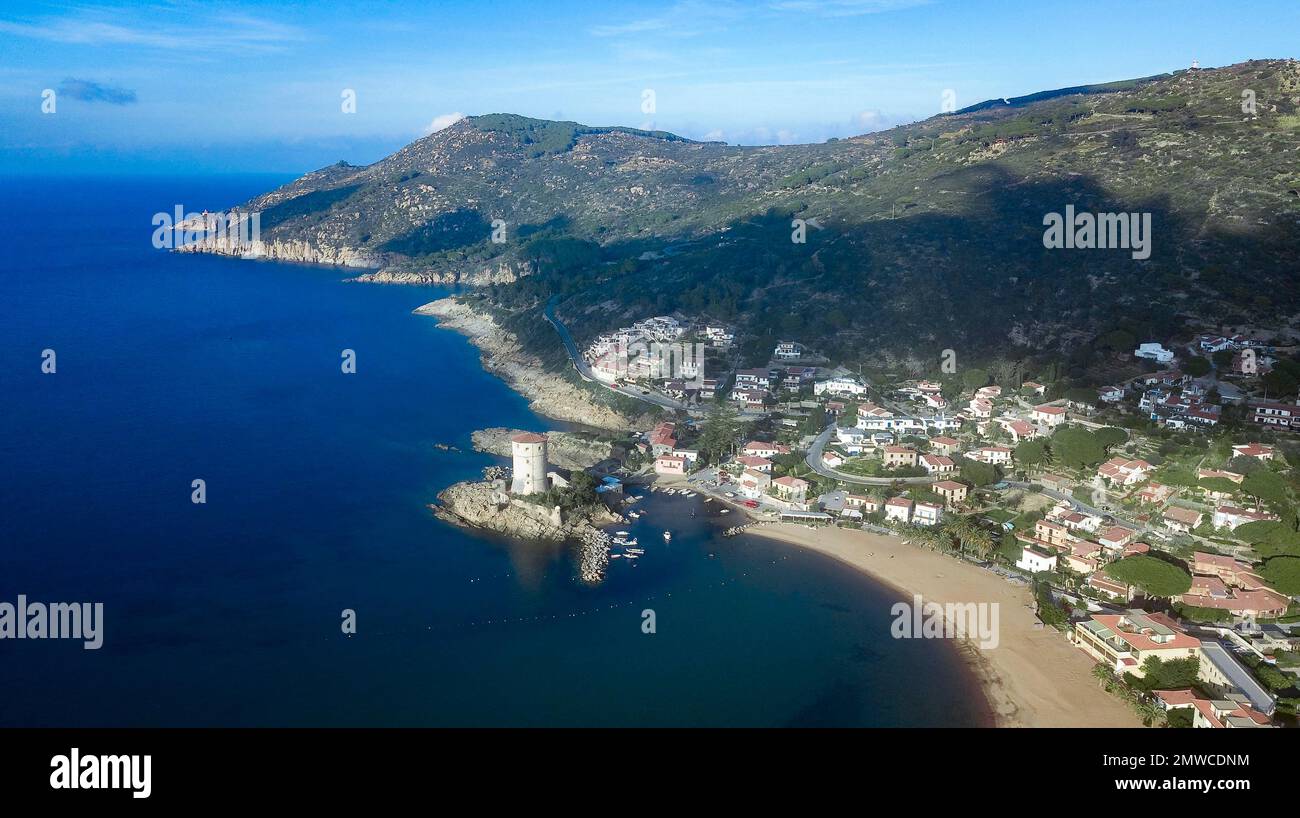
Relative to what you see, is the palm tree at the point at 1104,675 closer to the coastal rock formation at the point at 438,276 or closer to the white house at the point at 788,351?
the white house at the point at 788,351

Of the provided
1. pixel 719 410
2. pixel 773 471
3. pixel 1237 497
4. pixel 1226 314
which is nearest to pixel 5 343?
pixel 719 410

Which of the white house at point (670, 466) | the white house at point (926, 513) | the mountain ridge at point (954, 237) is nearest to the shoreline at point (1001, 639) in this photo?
the white house at point (670, 466)

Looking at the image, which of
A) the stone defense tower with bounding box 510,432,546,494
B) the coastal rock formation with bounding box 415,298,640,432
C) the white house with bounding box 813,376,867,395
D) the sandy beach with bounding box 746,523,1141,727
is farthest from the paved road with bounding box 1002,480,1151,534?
the coastal rock formation with bounding box 415,298,640,432

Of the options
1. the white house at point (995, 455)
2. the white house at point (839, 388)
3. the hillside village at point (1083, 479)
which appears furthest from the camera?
the white house at point (839, 388)

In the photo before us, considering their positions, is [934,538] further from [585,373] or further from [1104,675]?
[585,373]

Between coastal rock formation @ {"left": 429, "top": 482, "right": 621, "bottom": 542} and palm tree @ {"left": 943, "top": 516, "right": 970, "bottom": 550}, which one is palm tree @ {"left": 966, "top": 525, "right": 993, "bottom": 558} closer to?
palm tree @ {"left": 943, "top": 516, "right": 970, "bottom": 550}

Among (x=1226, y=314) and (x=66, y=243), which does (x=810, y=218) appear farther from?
(x=66, y=243)
